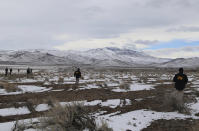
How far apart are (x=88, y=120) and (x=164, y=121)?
3.18 m

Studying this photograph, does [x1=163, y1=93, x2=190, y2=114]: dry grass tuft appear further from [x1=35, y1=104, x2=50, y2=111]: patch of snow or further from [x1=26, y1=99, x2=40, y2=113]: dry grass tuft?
[x1=26, y1=99, x2=40, y2=113]: dry grass tuft

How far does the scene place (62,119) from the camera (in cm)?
645

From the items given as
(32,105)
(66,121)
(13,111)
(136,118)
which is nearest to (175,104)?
(136,118)

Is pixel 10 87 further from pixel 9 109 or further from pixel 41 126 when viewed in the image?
pixel 41 126

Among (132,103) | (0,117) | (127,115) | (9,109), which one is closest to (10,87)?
(9,109)

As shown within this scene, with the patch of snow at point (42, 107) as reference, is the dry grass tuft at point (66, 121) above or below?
→ above

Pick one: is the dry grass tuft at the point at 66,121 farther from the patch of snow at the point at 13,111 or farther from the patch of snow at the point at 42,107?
the patch of snow at the point at 42,107

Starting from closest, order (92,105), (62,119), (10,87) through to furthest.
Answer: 1. (62,119)
2. (92,105)
3. (10,87)

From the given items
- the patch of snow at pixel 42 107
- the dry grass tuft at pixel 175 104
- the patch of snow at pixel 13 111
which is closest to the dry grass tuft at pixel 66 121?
the patch of snow at pixel 13 111

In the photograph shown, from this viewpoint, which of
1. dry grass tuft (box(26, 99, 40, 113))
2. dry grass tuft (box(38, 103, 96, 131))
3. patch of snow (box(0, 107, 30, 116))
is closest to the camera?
dry grass tuft (box(38, 103, 96, 131))

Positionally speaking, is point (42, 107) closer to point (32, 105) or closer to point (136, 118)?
point (32, 105)

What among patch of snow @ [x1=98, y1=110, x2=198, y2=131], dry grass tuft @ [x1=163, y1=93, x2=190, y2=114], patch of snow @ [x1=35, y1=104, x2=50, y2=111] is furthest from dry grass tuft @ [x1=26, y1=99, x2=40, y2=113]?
dry grass tuft @ [x1=163, y1=93, x2=190, y2=114]

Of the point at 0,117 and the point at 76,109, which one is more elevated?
the point at 76,109

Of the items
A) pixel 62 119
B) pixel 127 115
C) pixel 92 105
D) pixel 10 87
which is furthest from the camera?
pixel 10 87
